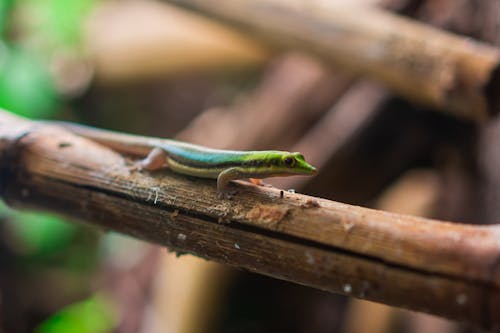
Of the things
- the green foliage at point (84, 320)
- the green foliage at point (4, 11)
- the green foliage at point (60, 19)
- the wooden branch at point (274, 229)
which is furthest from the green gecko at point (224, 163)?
the green foliage at point (4, 11)

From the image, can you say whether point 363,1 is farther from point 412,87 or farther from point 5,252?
point 5,252

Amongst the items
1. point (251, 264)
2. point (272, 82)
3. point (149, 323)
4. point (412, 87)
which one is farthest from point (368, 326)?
point (251, 264)

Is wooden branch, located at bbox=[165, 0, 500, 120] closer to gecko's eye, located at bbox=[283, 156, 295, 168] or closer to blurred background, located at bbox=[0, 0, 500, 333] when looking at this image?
blurred background, located at bbox=[0, 0, 500, 333]

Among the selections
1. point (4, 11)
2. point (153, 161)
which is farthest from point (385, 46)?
point (4, 11)

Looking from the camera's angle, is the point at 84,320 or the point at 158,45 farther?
the point at 158,45

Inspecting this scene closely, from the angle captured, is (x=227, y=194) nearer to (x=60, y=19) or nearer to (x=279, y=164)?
(x=279, y=164)
